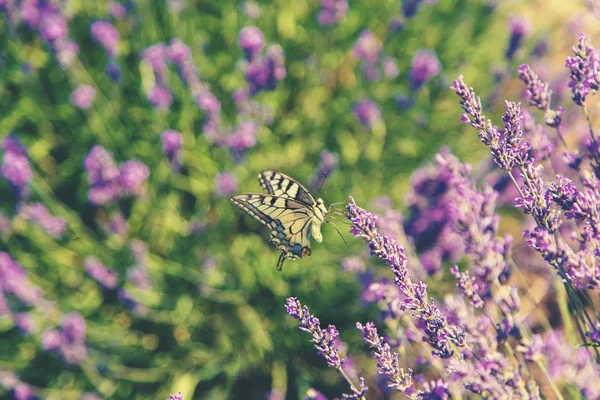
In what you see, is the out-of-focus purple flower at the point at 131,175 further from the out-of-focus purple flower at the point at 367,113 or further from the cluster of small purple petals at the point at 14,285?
the out-of-focus purple flower at the point at 367,113

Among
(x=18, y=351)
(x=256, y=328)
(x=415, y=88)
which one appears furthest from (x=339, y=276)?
(x=18, y=351)

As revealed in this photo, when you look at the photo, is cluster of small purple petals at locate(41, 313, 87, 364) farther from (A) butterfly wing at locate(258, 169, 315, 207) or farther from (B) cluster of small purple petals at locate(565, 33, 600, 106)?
(B) cluster of small purple petals at locate(565, 33, 600, 106)

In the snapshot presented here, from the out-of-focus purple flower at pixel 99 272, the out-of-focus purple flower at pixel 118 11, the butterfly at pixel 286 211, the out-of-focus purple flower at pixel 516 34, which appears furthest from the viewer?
the out-of-focus purple flower at pixel 118 11

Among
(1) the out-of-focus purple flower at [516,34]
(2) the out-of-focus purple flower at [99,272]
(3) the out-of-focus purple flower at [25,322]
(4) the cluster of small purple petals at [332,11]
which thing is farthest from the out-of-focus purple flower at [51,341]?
(1) the out-of-focus purple flower at [516,34]

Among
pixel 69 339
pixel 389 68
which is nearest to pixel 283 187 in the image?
pixel 69 339

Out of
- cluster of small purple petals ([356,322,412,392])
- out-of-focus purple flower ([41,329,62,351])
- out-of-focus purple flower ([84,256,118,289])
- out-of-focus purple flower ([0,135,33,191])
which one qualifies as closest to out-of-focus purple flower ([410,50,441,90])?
cluster of small purple petals ([356,322,412,392])

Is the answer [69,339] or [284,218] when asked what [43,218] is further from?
[284,218]
